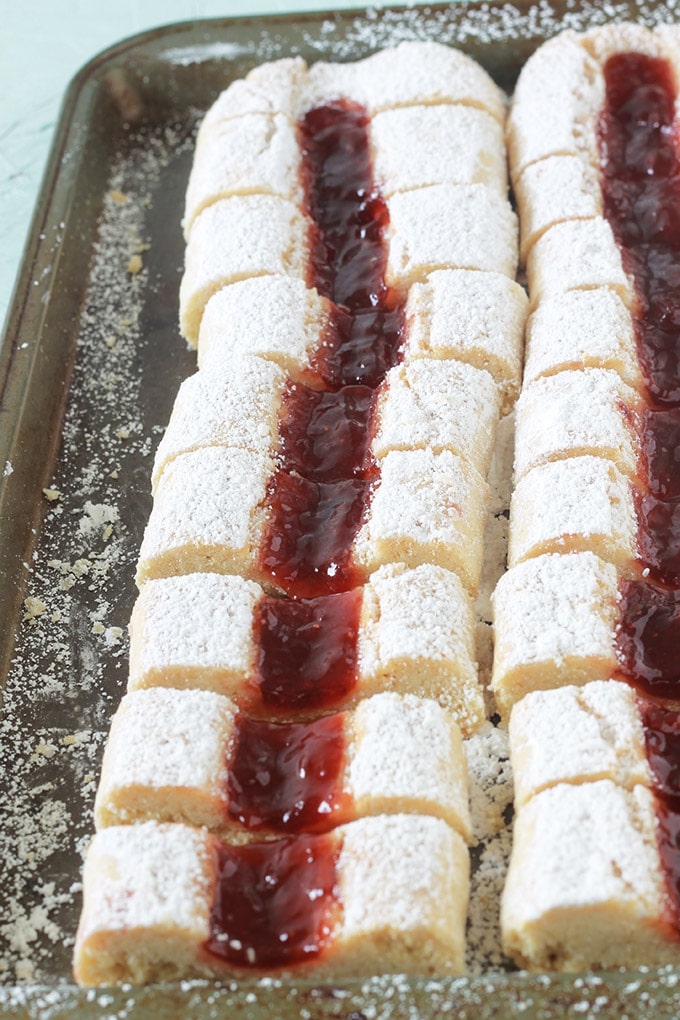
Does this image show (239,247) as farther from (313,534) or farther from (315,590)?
(315,590)

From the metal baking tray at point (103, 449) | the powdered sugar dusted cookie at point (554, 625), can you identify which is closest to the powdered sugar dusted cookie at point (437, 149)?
the metal baking tray at point (103, 449)

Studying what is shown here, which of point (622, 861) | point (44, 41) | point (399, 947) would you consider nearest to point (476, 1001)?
point (399, 947)

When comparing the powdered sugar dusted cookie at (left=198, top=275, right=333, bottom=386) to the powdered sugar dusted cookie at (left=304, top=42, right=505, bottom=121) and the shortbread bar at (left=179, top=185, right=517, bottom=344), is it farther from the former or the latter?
the powdered sugar dusted cookie at (left=304, top=42, right=505, bottom=121)

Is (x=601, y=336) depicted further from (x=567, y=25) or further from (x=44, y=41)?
(x=44, y=41)

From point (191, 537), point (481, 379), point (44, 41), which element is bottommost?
point (191, 537)

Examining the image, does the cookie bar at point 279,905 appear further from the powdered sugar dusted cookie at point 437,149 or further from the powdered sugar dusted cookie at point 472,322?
the powdered sugar dusted cookie at point 437,149

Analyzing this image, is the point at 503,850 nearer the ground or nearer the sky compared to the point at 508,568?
nearer the ground

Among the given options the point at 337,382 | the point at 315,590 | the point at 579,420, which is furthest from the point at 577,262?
the point at 315,590
